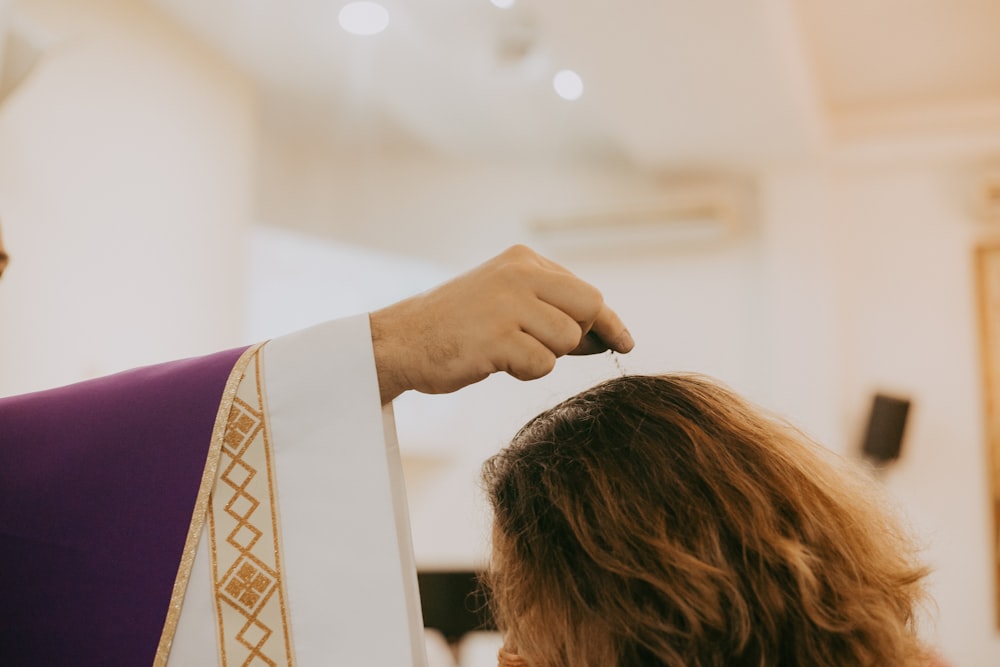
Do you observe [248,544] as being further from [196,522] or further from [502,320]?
[502,320]

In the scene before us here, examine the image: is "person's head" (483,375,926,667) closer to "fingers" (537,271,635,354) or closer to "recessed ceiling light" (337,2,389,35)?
"fingers" (537,271,635,354)

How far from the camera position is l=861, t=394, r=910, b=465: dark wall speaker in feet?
12.5

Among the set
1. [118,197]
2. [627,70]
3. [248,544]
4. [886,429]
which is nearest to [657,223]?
[627,70]

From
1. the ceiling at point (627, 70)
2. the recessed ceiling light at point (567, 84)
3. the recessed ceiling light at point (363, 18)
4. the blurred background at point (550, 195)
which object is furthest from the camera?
the recessed ceiling light at point (567, 84)

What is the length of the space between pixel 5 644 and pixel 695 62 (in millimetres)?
2804

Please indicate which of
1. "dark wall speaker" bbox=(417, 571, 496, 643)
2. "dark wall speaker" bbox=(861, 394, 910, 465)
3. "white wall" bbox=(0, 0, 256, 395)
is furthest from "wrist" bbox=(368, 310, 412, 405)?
"dark wall speaker" bbox=(861, 394, 910, 465)

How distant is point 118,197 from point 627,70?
1646mm

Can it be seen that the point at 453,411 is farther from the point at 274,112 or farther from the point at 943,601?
the point at 943,601

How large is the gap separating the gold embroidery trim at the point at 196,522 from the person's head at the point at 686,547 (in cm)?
25

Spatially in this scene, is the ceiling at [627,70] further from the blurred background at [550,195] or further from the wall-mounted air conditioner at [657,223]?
the wall-mounted air conditioner at [657,223]

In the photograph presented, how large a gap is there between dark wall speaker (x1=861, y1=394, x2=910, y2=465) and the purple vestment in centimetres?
341

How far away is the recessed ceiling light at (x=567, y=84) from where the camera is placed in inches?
143

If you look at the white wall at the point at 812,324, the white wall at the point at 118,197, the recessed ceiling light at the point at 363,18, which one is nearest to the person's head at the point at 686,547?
the white wall at the point at 118,197

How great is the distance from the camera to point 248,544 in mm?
828
